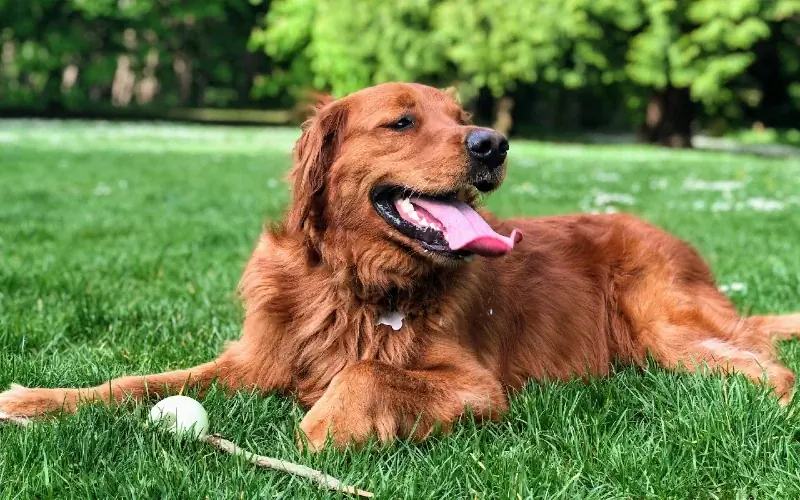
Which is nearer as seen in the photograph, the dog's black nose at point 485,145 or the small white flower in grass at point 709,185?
the dog's black nose at point 485,145

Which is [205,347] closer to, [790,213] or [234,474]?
[234,474]

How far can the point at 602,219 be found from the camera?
12.8 ft

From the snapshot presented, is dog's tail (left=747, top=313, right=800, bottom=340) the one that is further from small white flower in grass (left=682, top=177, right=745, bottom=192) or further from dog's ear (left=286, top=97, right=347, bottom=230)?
small white flower in grass (left=682, top=177, right=745, bottom=192)

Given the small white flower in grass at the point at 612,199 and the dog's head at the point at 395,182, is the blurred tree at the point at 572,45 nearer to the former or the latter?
the small white flower in grass at the point at 612,199

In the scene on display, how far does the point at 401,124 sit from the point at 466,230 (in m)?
0.52

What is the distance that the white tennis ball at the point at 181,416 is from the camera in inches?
93.0

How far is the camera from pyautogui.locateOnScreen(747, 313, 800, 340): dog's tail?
12.1 feet

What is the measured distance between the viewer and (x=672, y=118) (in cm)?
2586

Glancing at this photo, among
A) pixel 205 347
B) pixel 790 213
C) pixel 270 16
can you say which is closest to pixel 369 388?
pixel 205 347

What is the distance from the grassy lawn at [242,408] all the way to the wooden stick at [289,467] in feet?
0.10

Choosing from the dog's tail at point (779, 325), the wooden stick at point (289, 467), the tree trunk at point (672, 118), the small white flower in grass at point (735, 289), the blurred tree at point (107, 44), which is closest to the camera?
the wooden stick at point (289, 467)

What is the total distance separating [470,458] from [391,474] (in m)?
0.25

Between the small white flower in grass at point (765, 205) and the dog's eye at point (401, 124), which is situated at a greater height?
the dog's eye at point (401, 124)

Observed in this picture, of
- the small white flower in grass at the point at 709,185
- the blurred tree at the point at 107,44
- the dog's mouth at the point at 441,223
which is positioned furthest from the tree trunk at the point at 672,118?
the dog's mouth at the point at 441,223
